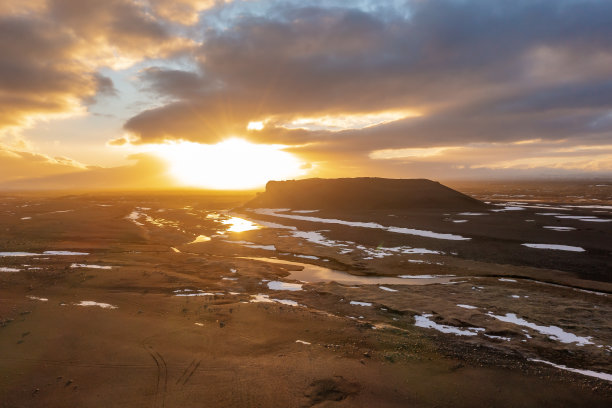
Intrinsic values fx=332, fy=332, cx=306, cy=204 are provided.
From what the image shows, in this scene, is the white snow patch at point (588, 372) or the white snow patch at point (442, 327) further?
the white snow patch at point (442, 327)

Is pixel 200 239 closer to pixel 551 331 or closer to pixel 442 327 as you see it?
pixel 442 327

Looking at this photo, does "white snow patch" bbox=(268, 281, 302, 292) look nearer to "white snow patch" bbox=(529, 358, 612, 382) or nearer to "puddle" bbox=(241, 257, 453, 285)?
"puddle" bbox=(241, 257, 453, 285)

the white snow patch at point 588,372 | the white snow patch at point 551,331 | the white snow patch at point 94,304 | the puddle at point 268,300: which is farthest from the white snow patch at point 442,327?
the white snow patch at point 94,304

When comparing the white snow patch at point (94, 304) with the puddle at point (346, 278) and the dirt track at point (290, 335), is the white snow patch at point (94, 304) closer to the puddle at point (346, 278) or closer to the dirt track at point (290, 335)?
the dirt track at point (290, 335)

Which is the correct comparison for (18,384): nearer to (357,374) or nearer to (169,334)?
(169,334)

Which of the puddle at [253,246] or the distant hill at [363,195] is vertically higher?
the distant hill at [363,195]

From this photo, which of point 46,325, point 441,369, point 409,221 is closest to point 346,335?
point 441,369

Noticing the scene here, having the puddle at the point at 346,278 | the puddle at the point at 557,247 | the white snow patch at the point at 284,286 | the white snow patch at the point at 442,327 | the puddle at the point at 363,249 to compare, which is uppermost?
the puddle at the point at 557,247

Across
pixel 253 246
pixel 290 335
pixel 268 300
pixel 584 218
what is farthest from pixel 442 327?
pixel 584 218
